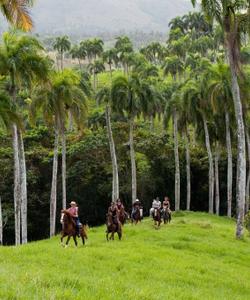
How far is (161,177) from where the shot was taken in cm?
6406

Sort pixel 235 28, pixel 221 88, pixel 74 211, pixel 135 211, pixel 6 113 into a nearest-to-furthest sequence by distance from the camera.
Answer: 1. pixel 74 211
2. pixel 6 113
3. pixel 235 28
4. pixel 135 211
5. pixel 221 88

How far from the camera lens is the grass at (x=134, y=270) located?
11.7 meters

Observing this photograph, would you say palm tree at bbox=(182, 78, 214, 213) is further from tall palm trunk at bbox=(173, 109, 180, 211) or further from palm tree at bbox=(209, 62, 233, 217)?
palm tree at bbox=(209, 62, 233, 217)

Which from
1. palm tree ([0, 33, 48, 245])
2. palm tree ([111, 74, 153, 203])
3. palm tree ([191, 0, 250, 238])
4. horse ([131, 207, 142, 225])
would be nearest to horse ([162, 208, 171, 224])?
horse ([131, 207, 142, 225])

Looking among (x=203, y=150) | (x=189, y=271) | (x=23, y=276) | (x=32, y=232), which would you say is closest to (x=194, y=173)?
(x=203, y=150)

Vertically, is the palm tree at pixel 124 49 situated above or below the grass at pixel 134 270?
above

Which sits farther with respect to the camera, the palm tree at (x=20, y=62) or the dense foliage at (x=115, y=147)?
the dense foliage at (x=115, y=147)

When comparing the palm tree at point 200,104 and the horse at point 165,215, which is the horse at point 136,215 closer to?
the horse at point 165,215

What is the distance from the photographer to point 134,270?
17.7 m

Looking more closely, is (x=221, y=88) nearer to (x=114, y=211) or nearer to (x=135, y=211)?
(x=135, y=211)

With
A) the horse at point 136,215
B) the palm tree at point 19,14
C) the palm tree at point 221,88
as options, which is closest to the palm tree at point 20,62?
the horse at point 136,215

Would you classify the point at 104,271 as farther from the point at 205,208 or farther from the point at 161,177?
the point at 205,208

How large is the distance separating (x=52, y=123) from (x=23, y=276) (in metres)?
31.3

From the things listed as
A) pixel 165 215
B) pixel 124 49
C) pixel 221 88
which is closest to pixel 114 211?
pixel 165 215
